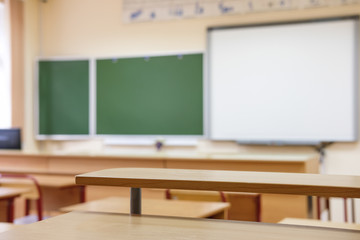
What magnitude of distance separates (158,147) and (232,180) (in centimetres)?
467

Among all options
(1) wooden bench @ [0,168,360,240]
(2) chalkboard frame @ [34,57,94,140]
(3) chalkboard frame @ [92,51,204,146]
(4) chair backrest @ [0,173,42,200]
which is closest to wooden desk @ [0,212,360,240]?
(1) wooden bench @ [0,168,360,240]

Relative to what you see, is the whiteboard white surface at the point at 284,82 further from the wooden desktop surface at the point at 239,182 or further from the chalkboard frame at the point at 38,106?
the wooden desktop surface at the point at 239,182

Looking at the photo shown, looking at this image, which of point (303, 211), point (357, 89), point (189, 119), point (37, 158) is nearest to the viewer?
point (303, 211)

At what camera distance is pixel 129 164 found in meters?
4.18

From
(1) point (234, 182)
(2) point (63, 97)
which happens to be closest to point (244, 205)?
(1) point (234, 182)

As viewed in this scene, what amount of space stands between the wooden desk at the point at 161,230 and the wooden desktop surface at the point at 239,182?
0.34 feet

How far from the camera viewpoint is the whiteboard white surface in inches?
207

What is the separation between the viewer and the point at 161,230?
1.25m

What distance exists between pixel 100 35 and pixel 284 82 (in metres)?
2.66

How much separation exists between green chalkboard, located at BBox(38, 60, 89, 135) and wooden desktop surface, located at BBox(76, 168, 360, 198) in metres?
5.00

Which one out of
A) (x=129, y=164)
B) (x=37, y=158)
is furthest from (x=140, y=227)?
(x=37, y=158)

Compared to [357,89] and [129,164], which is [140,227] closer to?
[129,164]

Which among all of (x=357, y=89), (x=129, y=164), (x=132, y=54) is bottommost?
(x=129, y=164)

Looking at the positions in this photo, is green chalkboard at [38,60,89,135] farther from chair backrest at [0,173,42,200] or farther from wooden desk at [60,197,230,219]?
wooden desk at [60,197,230,219]
